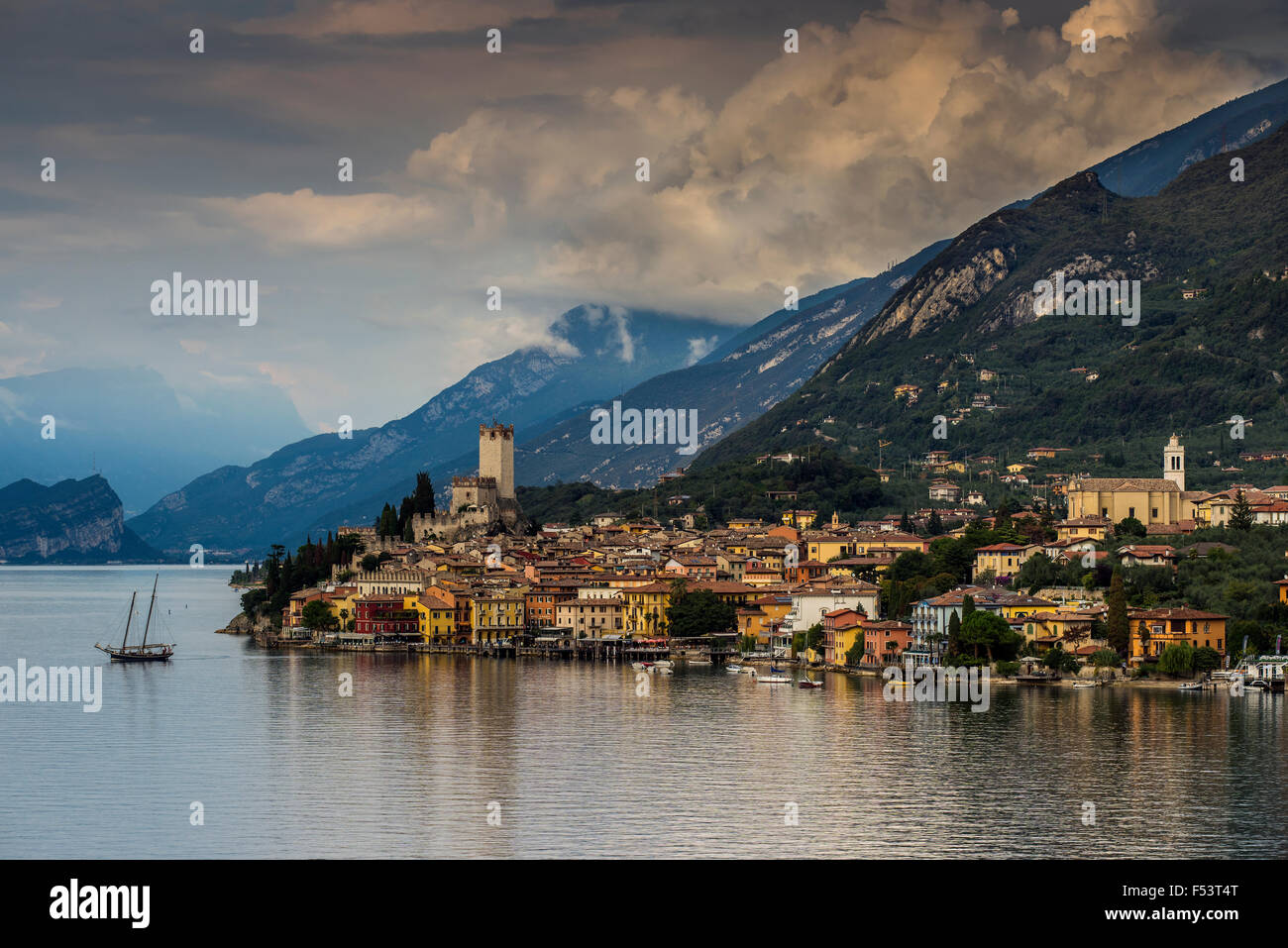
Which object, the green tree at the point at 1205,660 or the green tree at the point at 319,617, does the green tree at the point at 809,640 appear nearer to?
the green tree at the point at 1205,660

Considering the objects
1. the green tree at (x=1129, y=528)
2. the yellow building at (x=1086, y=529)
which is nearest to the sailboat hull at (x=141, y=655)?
the yellow building at (x=1086, y=529)

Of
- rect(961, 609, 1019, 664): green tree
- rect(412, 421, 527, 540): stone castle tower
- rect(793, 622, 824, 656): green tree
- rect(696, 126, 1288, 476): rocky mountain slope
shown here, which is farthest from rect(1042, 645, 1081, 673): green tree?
rect(696, 126, 1288, 476): rocky mountain slope

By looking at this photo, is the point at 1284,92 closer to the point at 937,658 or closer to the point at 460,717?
the point at 937,658

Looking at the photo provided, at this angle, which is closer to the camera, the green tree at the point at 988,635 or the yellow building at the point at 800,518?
the green tree at the point at 988,635

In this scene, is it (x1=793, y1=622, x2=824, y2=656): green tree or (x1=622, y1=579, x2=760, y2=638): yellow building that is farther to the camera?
(x1=622, y1=579, x2=760, y2=638): yellow building

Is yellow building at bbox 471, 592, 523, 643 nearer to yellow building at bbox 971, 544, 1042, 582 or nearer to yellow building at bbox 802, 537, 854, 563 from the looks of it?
yellow building at bbox 802, 537, 854, 563
